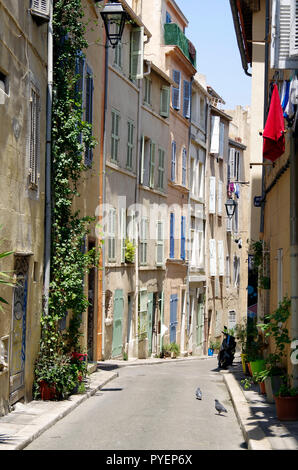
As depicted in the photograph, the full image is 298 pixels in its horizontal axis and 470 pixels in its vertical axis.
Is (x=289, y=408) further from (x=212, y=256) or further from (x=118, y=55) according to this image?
(x=212, y=256)

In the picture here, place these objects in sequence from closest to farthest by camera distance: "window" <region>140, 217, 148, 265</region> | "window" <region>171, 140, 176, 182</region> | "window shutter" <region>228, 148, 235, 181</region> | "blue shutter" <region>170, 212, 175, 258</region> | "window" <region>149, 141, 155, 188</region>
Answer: "window" <region>140, 217, 148, 265</region> < "window" <region>149, 141, 155, 188</region> < "blue shutter" <region>170, 212, 175, 258</region> < "window" <region>171, 140, 176, 182</region> < "window shutter" <region>228, 148, 235, 181</region>

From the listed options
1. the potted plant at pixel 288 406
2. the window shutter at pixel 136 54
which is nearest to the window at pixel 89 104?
the window shutter at pixel 136 54

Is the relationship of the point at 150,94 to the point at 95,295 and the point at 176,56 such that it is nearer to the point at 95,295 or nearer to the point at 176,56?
the point at 176,56

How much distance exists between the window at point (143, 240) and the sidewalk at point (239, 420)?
11726mm

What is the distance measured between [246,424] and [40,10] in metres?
7.27

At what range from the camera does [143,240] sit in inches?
1099

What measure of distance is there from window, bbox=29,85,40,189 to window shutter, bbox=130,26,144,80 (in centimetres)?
1318

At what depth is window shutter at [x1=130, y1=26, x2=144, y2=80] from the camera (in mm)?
26219

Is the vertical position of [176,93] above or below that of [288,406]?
above

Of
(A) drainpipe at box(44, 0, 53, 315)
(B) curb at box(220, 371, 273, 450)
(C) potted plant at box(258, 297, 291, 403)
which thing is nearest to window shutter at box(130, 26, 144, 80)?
(A) drainpipe at box(44, 0, 53, 315)

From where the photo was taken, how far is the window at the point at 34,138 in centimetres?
1297

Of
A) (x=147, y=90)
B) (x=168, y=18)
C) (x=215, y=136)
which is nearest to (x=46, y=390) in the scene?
(x=147, y=90)

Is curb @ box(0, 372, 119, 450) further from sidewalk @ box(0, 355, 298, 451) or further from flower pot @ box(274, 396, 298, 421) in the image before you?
flower pot @ box(274, 396, 298, 421)
